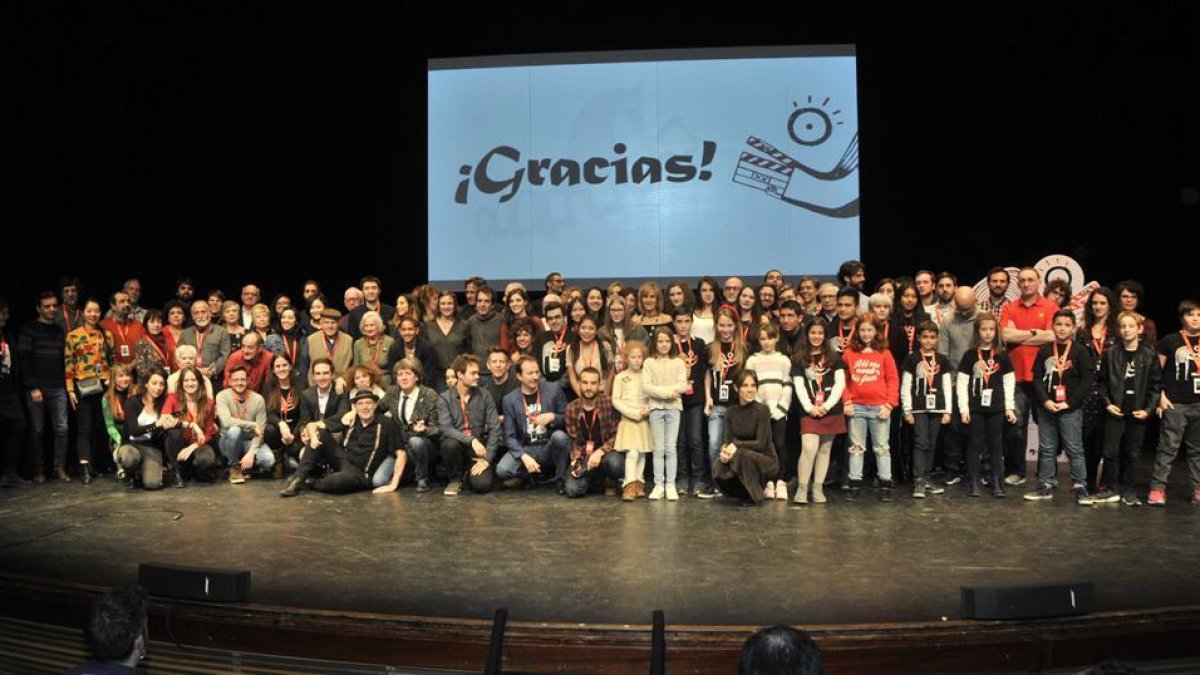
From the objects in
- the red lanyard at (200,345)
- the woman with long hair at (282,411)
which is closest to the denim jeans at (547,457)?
the woman with long hair at (282,411)

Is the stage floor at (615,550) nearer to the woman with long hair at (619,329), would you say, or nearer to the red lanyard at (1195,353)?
the red lanyard at (1195,353)

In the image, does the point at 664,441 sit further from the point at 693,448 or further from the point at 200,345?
the point at 200,345

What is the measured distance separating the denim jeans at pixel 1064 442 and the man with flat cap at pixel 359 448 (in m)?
4.08

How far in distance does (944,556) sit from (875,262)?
17.5 feet

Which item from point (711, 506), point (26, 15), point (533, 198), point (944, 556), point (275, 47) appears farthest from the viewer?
point (275, 47)

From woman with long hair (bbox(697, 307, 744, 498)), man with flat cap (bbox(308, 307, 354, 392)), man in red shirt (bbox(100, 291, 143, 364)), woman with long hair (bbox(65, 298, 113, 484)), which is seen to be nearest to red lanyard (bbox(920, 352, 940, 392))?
woman with long hair (bbox(697, 307, 744, 498))

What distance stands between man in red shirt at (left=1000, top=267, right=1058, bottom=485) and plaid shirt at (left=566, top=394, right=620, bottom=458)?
2628mm

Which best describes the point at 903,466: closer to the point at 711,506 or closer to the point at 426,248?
the point at 711,506

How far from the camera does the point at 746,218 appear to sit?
30.4 feet

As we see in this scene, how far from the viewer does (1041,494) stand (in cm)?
623

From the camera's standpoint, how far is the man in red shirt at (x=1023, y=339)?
259 inches

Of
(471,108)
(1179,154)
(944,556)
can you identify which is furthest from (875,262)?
(944,556)

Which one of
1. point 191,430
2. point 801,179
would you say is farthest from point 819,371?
point 191,430

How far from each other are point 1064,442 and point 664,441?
248 cm
